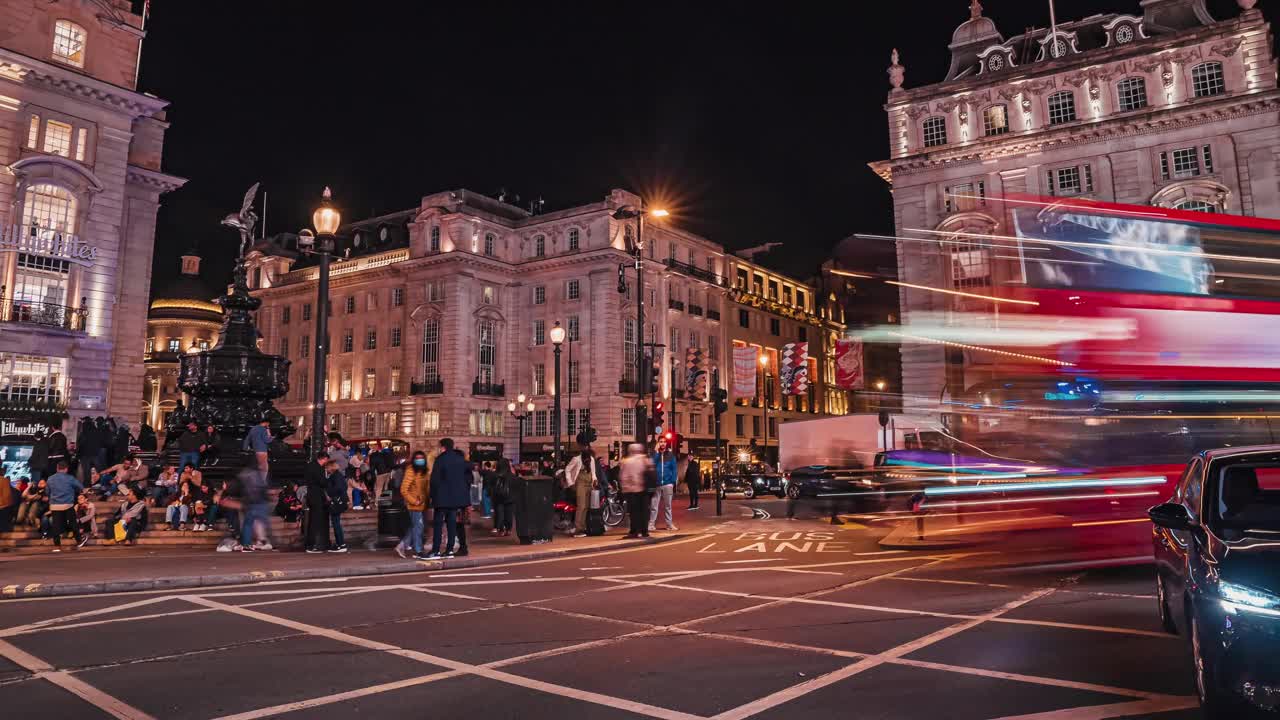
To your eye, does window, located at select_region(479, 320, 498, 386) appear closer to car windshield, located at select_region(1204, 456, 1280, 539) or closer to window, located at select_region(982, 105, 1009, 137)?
window, located at select_region(982, 105, 1009, 137)

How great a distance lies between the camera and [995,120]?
47594 mm

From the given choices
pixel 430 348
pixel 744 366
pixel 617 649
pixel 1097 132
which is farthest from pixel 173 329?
pixel 617 649

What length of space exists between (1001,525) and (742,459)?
53250 mm

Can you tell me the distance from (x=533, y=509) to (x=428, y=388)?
45.9 metres

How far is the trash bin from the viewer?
53.8 feet

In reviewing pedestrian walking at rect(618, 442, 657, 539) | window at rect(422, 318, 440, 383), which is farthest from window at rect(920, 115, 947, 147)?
pedestrian walking at rect(618, 442, 657, 539)

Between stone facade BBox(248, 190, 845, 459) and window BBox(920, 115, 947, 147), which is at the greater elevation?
window BBox(920, 115, 947, 147)

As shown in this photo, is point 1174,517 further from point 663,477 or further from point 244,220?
point 244,220

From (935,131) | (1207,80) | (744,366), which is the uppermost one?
(935,131)

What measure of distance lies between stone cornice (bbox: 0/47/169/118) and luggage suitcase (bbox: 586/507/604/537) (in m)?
32.3

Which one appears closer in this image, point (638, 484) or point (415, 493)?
point (415, 493)

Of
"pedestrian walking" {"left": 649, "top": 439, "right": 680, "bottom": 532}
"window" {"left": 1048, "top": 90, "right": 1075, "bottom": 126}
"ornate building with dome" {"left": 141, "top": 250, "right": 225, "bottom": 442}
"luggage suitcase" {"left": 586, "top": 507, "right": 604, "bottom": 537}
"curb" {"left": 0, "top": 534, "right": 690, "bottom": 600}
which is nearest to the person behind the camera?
"curb" {"left": 0, "top": 534, "right": 690, "bottom": 600}

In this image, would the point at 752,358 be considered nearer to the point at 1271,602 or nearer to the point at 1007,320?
the point at 1007,320

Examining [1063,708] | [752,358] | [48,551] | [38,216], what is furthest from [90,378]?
[1063,708]
